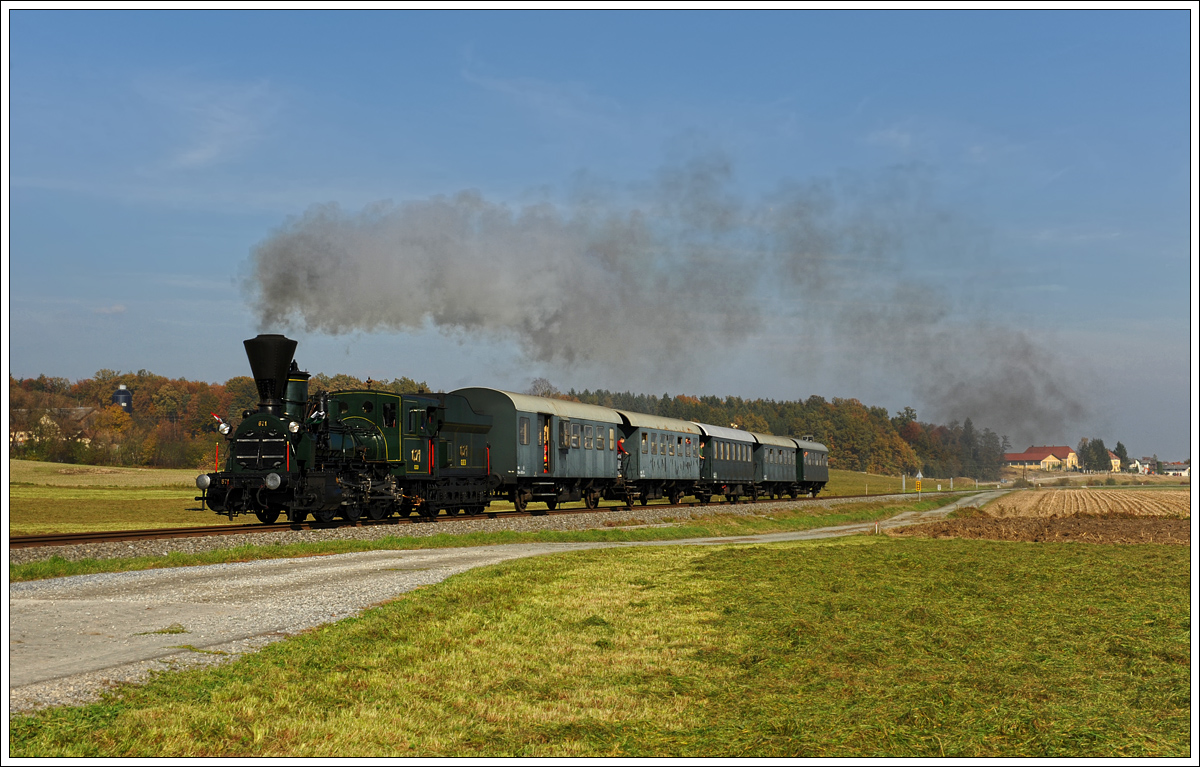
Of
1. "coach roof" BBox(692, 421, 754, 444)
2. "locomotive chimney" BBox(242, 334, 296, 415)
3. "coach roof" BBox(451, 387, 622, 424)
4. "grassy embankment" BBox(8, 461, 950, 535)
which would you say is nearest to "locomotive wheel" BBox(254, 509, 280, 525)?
"grassy embankment" BBox(8, 461, 950, 535)

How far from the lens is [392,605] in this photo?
1360 centimetres

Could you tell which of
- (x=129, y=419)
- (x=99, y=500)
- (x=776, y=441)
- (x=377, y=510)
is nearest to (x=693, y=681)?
(x=377, y=510)

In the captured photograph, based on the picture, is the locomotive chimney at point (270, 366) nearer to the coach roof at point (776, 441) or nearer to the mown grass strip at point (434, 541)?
the mown grass strip at point (434, 541)

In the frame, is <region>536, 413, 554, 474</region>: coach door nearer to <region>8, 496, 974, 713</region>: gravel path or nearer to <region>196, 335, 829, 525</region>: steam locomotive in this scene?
<region>196, 335, 829, 525</region>: steam locomotive

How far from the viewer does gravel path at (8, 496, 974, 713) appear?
9289 millimetres

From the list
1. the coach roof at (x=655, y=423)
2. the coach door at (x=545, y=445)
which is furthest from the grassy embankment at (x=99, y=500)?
the coach door at (x=545, y=445)

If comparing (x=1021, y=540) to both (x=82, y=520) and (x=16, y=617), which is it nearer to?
(x=16, y=617)

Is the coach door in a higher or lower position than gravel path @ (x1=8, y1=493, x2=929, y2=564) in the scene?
higher

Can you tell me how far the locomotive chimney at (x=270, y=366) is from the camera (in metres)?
25.7

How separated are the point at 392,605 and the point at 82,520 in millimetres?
32267

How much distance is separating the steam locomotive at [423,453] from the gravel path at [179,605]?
104 inches

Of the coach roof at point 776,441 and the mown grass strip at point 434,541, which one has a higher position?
the coach roof at point 776,441

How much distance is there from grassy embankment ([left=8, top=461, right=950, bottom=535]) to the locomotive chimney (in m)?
3.69

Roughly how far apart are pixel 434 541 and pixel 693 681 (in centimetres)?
1715
